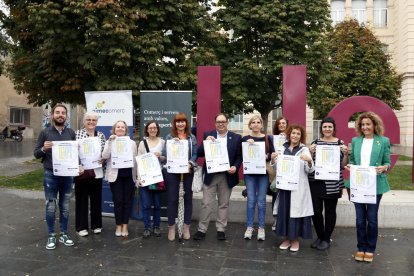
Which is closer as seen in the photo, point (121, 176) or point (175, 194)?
point (175, 194)

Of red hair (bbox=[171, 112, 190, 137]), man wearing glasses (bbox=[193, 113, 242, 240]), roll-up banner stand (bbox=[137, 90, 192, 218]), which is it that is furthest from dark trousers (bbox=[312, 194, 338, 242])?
roll-up banner stand (bbox=[137, 90, 192, 218])

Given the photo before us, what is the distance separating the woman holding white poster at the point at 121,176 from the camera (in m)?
6.11

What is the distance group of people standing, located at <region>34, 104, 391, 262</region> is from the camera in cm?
527

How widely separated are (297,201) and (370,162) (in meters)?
1.11

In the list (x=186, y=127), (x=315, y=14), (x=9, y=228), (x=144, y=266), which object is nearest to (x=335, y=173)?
(x=186, y=127)

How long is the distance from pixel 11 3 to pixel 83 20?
356cm

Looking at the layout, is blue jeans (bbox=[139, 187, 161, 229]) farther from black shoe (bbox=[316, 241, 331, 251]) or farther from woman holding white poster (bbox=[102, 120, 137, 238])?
black shoe (bbox=[316, 241, 331, 251])

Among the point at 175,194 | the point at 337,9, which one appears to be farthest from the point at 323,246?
the point at 337,9

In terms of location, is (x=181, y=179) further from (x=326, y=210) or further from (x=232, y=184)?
(x=326, y=210)

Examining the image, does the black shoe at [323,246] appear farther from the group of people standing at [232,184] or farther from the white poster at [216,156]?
the white poster at [216,156]

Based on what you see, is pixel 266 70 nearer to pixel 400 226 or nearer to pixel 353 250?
pixel 400 226

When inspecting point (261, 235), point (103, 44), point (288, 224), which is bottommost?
point (261, 235)

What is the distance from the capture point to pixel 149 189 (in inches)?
245

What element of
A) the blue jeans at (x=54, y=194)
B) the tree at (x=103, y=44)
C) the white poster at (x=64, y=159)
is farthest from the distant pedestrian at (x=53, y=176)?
the tree at (x=103, y=44)
